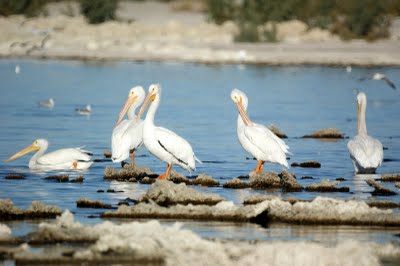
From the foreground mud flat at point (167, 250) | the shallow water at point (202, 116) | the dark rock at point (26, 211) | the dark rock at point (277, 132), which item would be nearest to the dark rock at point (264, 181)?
the shallow water at point (202, 116)

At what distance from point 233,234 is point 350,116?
43.3 feet

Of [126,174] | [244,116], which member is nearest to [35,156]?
[126,174]

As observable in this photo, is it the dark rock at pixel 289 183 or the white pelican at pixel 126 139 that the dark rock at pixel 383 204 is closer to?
the dark rock at pixel 289 183

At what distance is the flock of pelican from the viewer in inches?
485

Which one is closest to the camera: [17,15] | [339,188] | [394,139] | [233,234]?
[233,234]

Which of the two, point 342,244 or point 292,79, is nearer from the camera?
point 342,244

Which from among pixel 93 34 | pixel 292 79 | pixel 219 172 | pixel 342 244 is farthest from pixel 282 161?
pixel 93 34

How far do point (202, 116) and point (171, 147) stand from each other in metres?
8.58

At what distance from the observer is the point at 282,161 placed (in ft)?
41.6

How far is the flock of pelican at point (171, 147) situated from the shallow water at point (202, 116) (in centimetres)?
26

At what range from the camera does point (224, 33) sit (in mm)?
39750

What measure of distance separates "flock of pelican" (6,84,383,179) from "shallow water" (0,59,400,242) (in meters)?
0.26

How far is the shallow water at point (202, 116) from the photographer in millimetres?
11359

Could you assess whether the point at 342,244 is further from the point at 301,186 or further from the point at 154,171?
the point at 154,171
